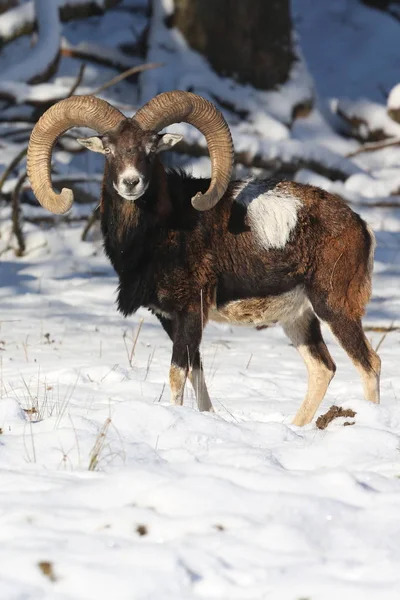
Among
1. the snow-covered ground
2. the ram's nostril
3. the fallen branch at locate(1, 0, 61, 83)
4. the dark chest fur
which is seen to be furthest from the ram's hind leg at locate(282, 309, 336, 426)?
the fallen branch at locate(1, 0, 61, 83)

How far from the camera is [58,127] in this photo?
295 inches

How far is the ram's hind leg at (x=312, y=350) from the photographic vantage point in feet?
25.5

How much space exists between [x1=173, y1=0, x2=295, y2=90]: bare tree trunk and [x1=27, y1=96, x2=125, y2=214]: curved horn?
1063 cm

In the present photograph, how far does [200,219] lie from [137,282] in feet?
2.13

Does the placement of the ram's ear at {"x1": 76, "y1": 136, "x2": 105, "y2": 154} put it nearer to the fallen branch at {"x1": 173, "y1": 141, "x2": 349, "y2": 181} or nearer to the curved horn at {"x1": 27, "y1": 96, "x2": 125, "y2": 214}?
the curved horn at {"x1": 27, "y1": 96, "x2": 125, "y2": 214}

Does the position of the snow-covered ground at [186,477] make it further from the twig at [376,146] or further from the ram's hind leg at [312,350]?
the twig at [376,146]

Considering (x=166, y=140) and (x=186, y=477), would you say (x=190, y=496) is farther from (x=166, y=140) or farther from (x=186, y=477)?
(x=166, y=140)

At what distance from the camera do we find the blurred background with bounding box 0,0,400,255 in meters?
15.8

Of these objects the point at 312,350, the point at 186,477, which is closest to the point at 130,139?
the point at 312,350

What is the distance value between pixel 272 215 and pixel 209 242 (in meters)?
0.50

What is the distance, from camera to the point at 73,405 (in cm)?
675

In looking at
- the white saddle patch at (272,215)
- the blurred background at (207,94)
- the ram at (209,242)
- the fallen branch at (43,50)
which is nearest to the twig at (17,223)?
the blurred background at (207,94)

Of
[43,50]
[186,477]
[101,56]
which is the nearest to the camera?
[186,477]

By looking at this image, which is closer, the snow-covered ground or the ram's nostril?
the snow-covered ground
